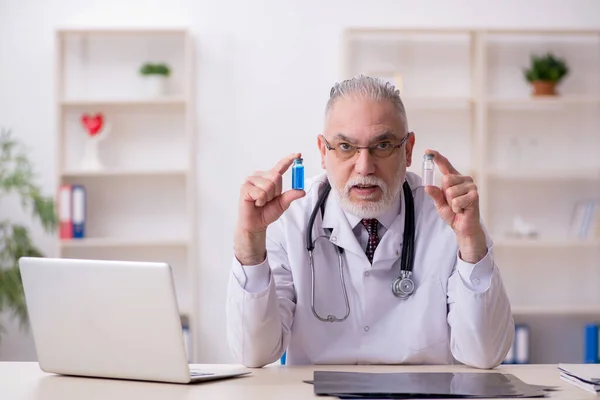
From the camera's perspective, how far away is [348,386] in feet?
5.66

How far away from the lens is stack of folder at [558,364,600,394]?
1728 mm

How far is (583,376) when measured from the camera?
1803mm

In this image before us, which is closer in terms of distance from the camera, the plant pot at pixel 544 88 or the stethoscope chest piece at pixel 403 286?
the stethoscope chest piece at pixel 403 286

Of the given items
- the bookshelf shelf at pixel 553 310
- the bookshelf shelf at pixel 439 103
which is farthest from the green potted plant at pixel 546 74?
the bookshelf shelf at pixel 553 310

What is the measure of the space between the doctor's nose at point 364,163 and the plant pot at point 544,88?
111 inches

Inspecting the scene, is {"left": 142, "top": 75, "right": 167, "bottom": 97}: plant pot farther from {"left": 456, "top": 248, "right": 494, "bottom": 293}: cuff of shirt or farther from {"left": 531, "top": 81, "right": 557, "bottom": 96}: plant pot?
{"left": 456, "top": 248, "right": 494, "bottom": 293}: cuff of shirt

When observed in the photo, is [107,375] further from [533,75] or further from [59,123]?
[533,75]

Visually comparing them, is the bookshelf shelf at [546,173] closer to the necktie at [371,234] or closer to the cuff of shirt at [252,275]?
the necktie at [371,234]

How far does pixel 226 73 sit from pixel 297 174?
299cm

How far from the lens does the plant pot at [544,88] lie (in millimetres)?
4758

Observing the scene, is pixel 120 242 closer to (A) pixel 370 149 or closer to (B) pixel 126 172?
(B) pixel 126 172

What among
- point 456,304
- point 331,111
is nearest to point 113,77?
point 331,111

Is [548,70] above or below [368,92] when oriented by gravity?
above

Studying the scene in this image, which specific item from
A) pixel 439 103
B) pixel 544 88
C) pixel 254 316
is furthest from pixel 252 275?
pixel 544 88
